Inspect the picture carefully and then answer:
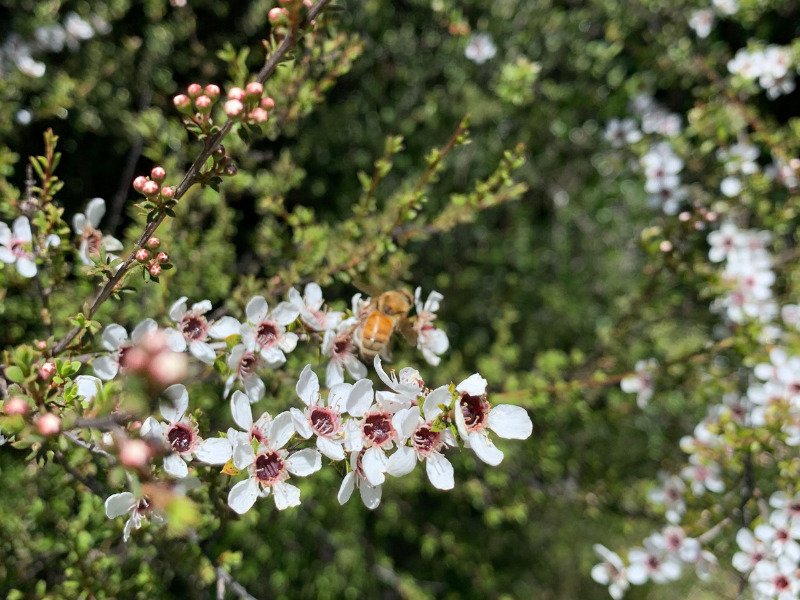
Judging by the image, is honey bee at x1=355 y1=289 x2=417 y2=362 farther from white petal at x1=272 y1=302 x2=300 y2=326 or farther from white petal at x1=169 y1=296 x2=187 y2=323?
white petal at x1=169 y1=296 x2=187 y2=323

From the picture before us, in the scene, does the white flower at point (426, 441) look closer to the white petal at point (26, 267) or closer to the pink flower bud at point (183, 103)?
the pink flower bud at point (183, 103)

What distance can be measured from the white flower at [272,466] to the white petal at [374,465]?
0.10 metres

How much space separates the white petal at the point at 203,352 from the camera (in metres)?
1.31

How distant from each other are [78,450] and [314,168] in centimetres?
245

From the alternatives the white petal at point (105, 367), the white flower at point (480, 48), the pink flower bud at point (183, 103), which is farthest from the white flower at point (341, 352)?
the white flower at point (480, 48)

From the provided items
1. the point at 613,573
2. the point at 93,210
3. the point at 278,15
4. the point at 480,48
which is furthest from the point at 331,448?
the point at 480,48

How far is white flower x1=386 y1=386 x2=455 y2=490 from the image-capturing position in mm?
1066

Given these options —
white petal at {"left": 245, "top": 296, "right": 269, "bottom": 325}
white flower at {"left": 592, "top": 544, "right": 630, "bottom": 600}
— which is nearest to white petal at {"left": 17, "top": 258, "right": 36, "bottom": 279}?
white petal at {"left": 245, "top": 296, "right": 269, "bottom": 325}

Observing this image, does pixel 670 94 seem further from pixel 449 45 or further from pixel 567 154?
pixel 449 45

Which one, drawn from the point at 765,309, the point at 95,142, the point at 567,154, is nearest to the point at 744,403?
the point at 765,309

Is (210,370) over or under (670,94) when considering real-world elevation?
under

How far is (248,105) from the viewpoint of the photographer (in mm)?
1105

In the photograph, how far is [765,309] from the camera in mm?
2682

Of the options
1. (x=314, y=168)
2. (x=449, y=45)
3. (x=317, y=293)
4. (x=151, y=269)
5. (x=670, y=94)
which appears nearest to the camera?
(x=151, y=269)
